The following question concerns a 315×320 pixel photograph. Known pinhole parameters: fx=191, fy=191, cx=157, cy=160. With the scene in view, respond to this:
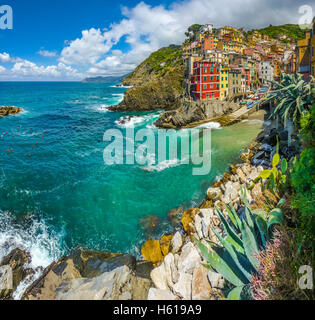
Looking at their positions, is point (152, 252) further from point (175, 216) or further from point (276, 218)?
point (276, 218)

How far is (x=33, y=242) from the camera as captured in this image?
11367 millimetres

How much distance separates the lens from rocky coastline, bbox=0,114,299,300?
6207mm

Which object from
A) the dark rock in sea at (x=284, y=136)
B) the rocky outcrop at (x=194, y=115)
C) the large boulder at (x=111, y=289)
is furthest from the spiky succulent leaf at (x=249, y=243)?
the rocky outcrop at (x=194, y=115)

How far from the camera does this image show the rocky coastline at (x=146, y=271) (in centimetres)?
621

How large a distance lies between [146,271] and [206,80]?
44479mm

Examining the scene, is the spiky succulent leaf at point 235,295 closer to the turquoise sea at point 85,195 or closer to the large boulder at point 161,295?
the large boulder at point 161,295

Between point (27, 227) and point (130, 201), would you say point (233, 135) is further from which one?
point (27, 227)

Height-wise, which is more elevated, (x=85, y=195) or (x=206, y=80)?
(x=206, y=80)

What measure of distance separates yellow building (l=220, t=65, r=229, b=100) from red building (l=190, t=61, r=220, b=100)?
103 cm

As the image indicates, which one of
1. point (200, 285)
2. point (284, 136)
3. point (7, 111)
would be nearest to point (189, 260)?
point (200, 285)

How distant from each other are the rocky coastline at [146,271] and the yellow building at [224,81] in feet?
124

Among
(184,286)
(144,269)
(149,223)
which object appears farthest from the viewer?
(149,223)

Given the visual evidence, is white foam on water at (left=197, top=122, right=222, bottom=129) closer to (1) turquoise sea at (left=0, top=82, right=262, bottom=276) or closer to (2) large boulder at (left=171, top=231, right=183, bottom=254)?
(1) turquoise sea at (left=0, top=82, right=262, bottom=276)

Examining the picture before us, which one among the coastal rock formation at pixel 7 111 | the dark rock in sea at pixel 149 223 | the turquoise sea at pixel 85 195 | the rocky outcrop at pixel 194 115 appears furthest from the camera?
the coastal rock formation at pixel 7 111
